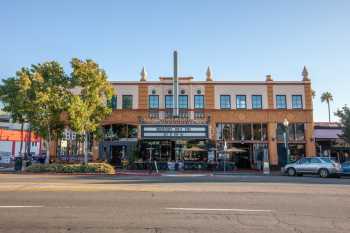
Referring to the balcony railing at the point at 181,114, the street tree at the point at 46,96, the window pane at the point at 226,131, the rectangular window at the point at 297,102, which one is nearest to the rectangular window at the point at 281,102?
the rectangular window at the point at 297,102

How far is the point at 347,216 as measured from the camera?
329 inches

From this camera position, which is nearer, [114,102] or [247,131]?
[247,131]

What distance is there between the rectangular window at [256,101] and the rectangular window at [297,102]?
339 cm

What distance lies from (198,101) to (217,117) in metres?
2.57

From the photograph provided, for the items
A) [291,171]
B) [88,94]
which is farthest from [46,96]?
[291,171]

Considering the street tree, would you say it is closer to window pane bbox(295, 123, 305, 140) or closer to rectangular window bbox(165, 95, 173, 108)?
rectangular window bbox(165, 95, 173, 108)

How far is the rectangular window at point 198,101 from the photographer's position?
3492 cm

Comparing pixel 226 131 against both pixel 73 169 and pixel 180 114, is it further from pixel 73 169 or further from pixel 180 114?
pixel 73 169

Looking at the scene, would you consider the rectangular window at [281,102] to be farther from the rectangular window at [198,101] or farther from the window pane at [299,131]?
the rectangular window at [198,101]

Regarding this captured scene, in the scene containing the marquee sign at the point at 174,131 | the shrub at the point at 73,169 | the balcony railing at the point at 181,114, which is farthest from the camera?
the balcony railing at the point at 181,114

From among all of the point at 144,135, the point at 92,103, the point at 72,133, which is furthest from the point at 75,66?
the point at 144,135

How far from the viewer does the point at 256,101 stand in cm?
3500

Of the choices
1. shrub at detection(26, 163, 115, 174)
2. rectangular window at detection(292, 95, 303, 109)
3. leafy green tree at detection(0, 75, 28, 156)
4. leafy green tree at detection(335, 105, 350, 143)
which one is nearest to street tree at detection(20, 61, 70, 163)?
leafy green tree at detection(0, 75, 28, 156)

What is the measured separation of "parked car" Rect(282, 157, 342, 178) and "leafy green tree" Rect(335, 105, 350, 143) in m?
9.61
